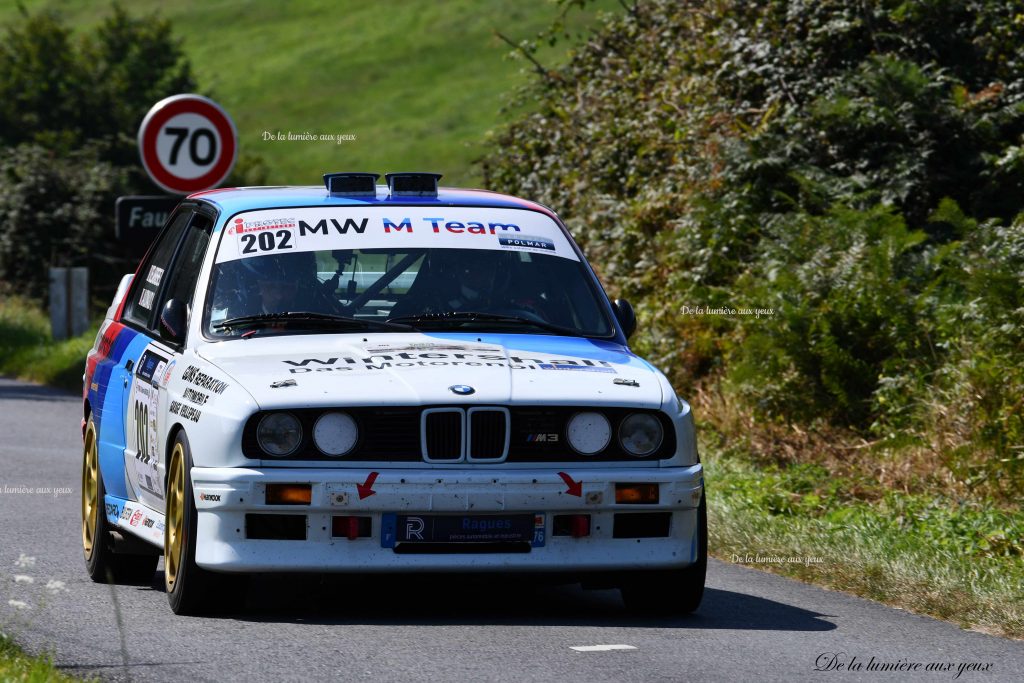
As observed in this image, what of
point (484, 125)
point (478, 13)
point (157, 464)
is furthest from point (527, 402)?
point (478, 13)

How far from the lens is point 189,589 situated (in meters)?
7.11

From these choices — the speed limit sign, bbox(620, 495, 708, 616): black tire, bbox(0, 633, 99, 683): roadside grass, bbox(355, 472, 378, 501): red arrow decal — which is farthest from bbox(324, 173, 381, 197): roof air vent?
the speed limit sign

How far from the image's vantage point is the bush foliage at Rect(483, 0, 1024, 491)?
11.9 m

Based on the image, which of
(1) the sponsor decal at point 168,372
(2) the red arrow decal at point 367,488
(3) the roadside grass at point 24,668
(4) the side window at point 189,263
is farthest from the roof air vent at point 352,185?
(3) the roadside grass at point 24,668

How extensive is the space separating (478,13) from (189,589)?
87.2 m

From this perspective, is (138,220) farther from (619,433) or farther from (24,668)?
(24,668)

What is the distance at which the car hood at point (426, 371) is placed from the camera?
694 centimetres

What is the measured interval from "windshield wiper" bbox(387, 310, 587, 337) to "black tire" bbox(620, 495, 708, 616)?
3.47 feet

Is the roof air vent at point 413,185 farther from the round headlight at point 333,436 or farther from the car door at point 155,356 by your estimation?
the round headlight at point 333,436

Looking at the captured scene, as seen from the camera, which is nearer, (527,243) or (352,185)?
(527,243)

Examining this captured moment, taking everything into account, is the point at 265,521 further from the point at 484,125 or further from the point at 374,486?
the point at 484,125

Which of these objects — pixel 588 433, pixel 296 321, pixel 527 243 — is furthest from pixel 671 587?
pixel 296 321

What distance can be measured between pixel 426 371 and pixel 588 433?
0.65m

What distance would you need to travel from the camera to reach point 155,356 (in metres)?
8.12
